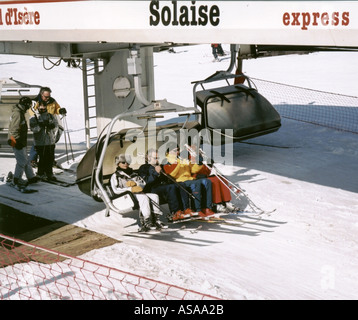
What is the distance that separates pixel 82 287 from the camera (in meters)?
6.83

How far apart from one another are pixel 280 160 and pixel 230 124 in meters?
1.54

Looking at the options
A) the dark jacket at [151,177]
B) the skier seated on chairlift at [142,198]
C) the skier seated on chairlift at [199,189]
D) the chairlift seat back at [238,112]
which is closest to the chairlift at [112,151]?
the skier seated on chairlift at [142,198]

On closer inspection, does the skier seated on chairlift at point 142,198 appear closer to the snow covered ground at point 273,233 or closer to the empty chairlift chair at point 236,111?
the snow covered ground at point 273,233

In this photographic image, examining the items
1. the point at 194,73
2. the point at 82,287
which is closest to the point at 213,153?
the point at 82,287

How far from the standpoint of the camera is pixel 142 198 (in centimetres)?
856

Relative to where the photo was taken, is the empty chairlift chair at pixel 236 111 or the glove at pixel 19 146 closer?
the glove at pixel 19 146

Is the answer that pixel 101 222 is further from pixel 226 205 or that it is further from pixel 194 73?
pixel 194 73

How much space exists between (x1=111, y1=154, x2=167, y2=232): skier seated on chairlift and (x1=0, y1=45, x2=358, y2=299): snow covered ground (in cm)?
19

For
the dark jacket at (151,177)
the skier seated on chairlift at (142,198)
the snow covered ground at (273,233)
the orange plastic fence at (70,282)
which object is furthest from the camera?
the dark jacket at (151,177)

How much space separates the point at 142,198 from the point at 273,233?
2.00 m

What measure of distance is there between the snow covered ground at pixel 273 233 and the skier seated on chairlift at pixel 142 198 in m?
0.19

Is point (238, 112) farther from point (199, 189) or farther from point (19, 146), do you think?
point (19, 146)

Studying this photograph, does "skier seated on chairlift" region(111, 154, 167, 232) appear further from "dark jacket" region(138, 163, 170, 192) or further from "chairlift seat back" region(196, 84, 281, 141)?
"chairlift seat back" region(196, 84, 281, 141)

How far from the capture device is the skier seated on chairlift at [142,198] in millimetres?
8602
